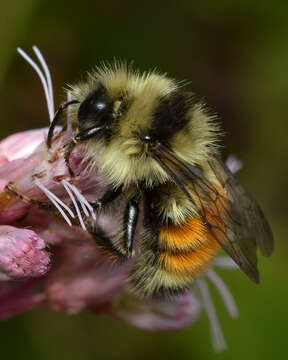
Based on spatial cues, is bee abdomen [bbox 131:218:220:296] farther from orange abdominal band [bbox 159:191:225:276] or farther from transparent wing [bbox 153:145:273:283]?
transparent wing [bbox 153:145:273:283]

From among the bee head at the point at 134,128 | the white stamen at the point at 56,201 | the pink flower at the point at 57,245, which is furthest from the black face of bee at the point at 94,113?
the white stamen at the point at 56,201

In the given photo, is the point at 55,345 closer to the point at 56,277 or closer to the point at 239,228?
the point at 56,277

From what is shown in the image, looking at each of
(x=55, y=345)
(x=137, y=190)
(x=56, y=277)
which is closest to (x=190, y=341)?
(x=55, y=345)

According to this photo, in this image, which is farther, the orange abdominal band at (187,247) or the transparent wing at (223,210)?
the orange abdominal band at (187,247)

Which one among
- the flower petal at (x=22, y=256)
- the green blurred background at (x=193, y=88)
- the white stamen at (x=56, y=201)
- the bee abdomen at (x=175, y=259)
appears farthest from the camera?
the green blurred background at (x=193, y=88)

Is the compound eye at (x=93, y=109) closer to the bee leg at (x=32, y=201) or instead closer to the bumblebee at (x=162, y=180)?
the bumblebee at (x=162, y=180)

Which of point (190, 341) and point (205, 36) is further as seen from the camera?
point (205, 36)

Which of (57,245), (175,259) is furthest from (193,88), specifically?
(175,259)

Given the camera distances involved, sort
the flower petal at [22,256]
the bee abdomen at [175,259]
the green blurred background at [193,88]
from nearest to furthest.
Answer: the flower petal at [22,256] < the bee abdomen at [175,259] < the green blurred background at [193,88]
